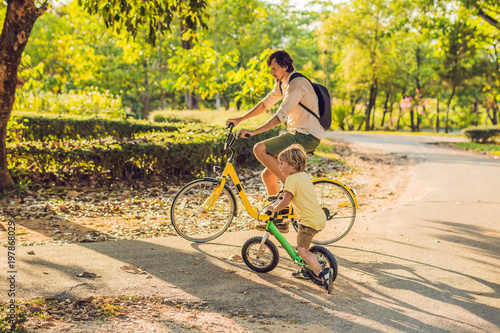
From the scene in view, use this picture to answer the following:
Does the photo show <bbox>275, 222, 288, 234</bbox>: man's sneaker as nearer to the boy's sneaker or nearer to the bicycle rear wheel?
the bicycle rear wheel

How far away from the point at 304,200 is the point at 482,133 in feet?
66.1

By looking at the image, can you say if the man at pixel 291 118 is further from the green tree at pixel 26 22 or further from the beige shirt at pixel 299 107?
the green tree at pixel 26 22

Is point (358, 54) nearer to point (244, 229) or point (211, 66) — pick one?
point (211, 66)

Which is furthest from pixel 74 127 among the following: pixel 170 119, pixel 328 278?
pixel 328 278

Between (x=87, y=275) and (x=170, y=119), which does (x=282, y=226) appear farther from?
(x=170, y=119)

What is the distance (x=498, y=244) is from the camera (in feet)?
18.4

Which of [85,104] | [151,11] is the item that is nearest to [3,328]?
[151,11]

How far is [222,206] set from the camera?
17.8ft

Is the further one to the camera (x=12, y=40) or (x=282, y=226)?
(x=12, y=40)

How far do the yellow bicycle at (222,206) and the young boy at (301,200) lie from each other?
1004mm

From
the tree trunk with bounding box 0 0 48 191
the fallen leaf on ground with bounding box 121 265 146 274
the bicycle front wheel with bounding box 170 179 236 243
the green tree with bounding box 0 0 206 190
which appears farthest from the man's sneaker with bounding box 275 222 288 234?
the tree trunk with bounding box 0 0 48 191

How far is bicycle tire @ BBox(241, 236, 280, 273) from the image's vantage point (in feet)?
14.9

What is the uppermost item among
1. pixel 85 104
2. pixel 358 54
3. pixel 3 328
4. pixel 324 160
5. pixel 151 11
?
pixel 358 54

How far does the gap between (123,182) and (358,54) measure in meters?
34.7
